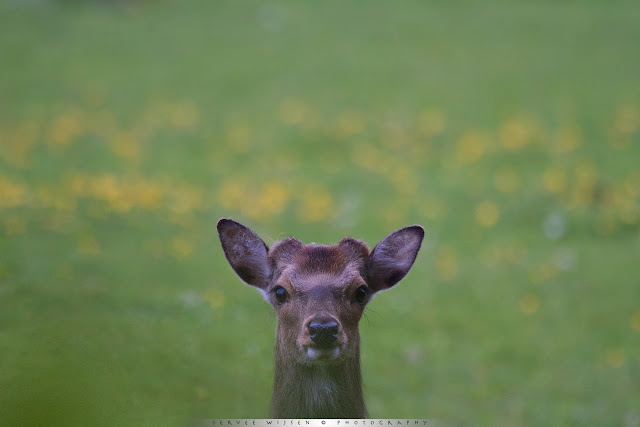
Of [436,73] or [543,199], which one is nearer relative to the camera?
[543,199]

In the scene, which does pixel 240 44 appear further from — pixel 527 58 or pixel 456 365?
pixel 456 365

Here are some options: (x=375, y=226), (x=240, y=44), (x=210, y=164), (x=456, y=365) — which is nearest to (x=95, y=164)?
(x=210, y=164)

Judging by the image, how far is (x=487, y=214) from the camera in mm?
15844

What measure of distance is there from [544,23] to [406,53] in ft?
13.9

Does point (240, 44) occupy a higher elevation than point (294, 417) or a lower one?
higher

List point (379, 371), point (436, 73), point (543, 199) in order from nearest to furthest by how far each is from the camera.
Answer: point (379, 371), point (543, 199), point (436, 73)

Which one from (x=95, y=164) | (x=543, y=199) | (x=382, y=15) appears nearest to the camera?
(x=543, y=199)

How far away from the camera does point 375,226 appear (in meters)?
15.3

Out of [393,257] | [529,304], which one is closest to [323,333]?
[393,257]

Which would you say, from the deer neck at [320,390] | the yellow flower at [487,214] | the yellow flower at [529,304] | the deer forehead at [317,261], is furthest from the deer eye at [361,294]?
the yellow flower at [487,214]

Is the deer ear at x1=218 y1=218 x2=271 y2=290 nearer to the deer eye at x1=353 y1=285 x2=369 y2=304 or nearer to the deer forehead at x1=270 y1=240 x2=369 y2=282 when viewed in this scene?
the deer forehead at x1=270 y1=240 x2=369 y2=282

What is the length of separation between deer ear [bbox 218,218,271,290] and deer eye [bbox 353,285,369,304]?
2.21ft

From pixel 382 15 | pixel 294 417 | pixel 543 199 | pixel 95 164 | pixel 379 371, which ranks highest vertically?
pixel 382 15

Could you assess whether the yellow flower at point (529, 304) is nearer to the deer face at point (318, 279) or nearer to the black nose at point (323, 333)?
the deer face at point (318, 279)
